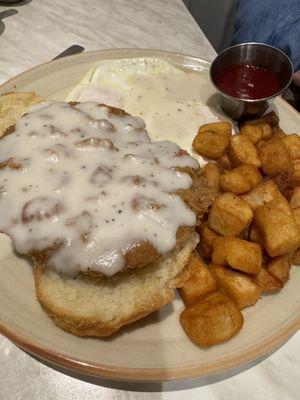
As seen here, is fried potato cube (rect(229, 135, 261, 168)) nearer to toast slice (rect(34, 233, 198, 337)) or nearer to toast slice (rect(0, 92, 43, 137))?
toast slice (rect(34, 233, 198, 337))

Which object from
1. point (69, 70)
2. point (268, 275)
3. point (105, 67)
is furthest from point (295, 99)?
point (268, 275)

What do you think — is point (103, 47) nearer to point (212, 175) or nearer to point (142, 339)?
point (212, 175)

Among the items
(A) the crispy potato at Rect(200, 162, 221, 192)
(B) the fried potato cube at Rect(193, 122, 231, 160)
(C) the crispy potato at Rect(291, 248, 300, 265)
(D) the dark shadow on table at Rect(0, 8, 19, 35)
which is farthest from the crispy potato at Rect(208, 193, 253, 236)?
(D) the dark shadow on table at Rect(0, 8, 19, 35)

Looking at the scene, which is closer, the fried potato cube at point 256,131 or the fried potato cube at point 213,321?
the fried potato cube at point 213,321

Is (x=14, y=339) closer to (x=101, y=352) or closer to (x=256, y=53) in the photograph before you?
(x=101, y=352)

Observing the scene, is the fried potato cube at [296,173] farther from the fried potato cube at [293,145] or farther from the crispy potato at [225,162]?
the crispy potato at [225,162]

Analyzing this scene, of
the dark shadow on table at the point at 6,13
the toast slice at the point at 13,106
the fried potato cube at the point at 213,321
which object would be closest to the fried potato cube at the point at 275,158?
the fried potato cube at the point at 213,321
